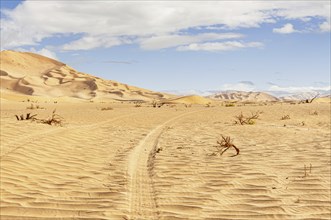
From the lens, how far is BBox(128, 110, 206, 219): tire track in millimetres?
5645

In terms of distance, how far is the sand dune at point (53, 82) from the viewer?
7289 centimetres

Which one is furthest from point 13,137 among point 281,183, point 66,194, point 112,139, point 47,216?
point 281,183

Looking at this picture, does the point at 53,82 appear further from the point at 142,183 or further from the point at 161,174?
the point at 142,183

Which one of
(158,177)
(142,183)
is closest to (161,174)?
(158,177)

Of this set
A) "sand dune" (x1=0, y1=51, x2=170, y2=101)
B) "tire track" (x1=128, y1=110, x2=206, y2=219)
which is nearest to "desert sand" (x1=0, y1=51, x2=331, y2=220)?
"tire track" (x1=128, y1=110, x2=206, y2=219)

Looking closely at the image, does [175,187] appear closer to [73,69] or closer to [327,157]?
[327,157]

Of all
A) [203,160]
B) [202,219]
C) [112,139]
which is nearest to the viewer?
[202,219]

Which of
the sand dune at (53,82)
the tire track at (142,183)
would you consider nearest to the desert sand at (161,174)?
the tire track at (142,183)

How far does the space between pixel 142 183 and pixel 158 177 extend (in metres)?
0.48

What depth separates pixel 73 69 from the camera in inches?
3593

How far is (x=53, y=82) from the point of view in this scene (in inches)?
3135

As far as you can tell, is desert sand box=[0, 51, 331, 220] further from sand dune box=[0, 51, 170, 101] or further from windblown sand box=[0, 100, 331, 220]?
sand dune box=[0, 51, 170, 101]

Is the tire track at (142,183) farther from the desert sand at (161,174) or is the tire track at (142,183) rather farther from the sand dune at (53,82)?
the sand dune at (53,82)

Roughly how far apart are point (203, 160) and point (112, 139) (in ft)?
14.1
